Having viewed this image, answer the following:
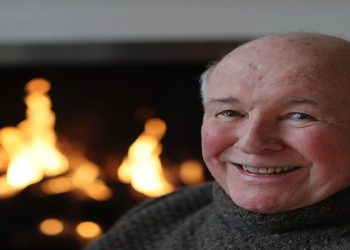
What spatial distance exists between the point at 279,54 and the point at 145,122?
Answer: 3.18 ft

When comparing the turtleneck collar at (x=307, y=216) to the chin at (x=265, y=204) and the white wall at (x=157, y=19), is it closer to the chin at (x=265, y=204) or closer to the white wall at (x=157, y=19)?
the chin at (x=265, y=204)

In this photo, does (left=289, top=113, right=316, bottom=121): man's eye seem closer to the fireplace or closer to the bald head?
the bald head

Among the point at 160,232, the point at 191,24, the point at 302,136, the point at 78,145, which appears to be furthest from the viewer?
the point at 78,145

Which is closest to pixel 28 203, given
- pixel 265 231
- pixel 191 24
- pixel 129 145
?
pixel 129 145

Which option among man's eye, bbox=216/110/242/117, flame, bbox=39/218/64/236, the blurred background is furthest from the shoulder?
flame, bbox=39/218/64/236

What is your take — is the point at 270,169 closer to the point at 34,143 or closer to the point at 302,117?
the point at 302,117

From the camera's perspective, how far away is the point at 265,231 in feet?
2.88

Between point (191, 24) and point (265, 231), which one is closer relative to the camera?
point (265, 231)

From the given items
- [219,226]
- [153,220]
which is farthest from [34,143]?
[219,226]

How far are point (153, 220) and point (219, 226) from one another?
15 centimetres

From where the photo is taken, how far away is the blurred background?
167 centimetres

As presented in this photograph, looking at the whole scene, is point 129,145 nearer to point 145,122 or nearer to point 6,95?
point 145,122

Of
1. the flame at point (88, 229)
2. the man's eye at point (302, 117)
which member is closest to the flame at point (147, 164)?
the flame at point (88, 229)

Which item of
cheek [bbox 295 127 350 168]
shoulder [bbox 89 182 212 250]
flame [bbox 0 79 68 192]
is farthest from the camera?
flame [bbox 0 79 68 192]
